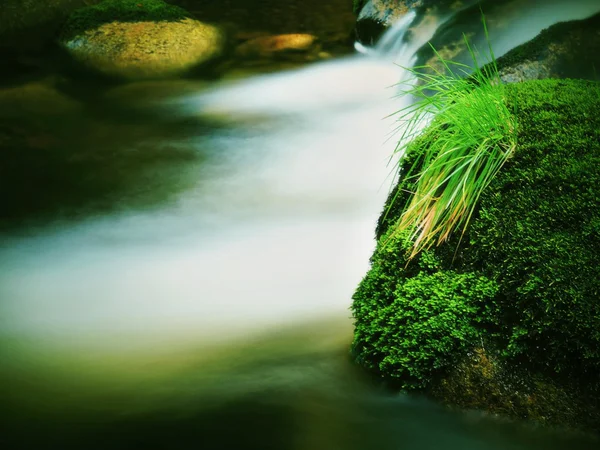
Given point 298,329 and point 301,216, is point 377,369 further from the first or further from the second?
point 301,216

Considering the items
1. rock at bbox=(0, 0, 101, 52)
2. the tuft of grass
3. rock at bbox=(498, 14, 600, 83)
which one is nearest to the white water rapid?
rock at bbox=(498, 14, 600, 83)

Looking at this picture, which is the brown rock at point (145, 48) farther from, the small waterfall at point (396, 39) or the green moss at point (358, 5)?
the small waterfall at point (396, 39)

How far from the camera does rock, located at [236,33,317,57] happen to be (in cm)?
870

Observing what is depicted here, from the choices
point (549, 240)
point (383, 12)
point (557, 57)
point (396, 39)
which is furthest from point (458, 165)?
point (383, 12)

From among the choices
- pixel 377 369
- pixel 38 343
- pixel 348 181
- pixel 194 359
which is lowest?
pixel 377 369

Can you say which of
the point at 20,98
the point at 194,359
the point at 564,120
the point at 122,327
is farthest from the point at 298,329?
the point at 20,98

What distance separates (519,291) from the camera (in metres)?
3.04

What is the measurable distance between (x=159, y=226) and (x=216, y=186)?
2.79 ft

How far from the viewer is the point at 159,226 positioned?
5414mm

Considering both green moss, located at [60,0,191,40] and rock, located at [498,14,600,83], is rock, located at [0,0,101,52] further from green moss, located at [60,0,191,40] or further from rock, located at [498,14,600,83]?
rock, located at [498,14,600,83]

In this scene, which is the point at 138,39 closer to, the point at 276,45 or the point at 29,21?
the point at 276,45

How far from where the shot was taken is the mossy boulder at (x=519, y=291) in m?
2.90

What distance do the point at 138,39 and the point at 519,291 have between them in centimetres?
691

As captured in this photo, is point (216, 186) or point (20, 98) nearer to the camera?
point (216, 186)
